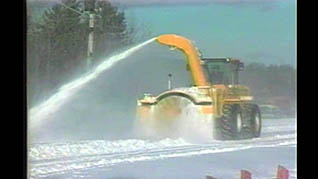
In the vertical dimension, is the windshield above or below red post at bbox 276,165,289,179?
above

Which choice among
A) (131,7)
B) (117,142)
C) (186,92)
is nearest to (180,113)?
(186,92)

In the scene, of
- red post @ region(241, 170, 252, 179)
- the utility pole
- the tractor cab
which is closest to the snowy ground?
red post @ region(241, 170, 252, 179)

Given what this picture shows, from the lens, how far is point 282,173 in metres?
2.30

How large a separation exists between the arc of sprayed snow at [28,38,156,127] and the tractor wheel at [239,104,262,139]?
1.30 ft

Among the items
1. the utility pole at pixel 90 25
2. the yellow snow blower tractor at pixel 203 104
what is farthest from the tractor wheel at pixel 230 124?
the utility pole at pixel 90 25

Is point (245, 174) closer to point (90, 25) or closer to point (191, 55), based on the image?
point (191, 55)

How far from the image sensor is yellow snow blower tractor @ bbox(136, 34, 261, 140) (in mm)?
2338

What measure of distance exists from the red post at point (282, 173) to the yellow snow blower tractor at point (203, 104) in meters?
0.13

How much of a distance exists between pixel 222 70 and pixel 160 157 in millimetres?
354

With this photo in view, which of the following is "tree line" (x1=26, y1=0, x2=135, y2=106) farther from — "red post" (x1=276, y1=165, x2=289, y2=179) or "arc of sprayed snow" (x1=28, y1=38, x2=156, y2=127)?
"red post" (x1=276, y1=165, x2=289, y2=179)

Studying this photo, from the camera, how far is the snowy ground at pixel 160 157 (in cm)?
232

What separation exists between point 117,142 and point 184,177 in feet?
0.82

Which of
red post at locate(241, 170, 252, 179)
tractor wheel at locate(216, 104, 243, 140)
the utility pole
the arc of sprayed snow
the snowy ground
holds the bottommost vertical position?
red post at locate(241, 170, 252, 179)

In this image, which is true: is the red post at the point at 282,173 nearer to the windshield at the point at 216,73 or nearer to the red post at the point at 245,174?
the red post at the point at 245,174
